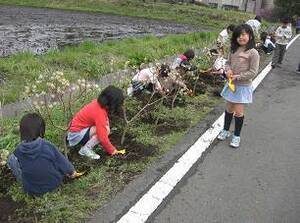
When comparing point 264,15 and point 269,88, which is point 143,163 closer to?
point 269,88

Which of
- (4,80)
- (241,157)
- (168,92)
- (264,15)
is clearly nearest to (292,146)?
(241,157)

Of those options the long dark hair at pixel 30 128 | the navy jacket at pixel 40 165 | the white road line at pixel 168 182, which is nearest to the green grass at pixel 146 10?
the white road line at pixel 168 182

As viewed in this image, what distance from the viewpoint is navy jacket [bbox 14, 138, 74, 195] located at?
13.6ft

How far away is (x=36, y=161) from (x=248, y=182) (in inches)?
91.1

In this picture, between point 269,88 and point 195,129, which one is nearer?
point 195,129

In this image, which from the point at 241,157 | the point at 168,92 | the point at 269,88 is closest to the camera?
the point at 241,157

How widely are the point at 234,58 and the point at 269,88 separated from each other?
433 cm

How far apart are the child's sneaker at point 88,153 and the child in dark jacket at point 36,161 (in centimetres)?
79

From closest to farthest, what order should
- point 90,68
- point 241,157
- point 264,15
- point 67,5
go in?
1. point 241,157
2. point 90,68
3. point 67,5
4. point 264,15

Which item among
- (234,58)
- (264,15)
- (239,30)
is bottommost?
(264,15)

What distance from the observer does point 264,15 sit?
45625mm

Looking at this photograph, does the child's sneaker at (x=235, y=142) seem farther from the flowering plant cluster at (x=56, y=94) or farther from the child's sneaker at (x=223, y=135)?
the flowering plant cluster at (x=56, y=94)

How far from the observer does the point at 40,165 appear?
4.21m

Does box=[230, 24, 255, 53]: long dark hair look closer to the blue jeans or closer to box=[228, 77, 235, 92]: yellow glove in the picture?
box=[228, 77, 235, 92]: yellow glove
